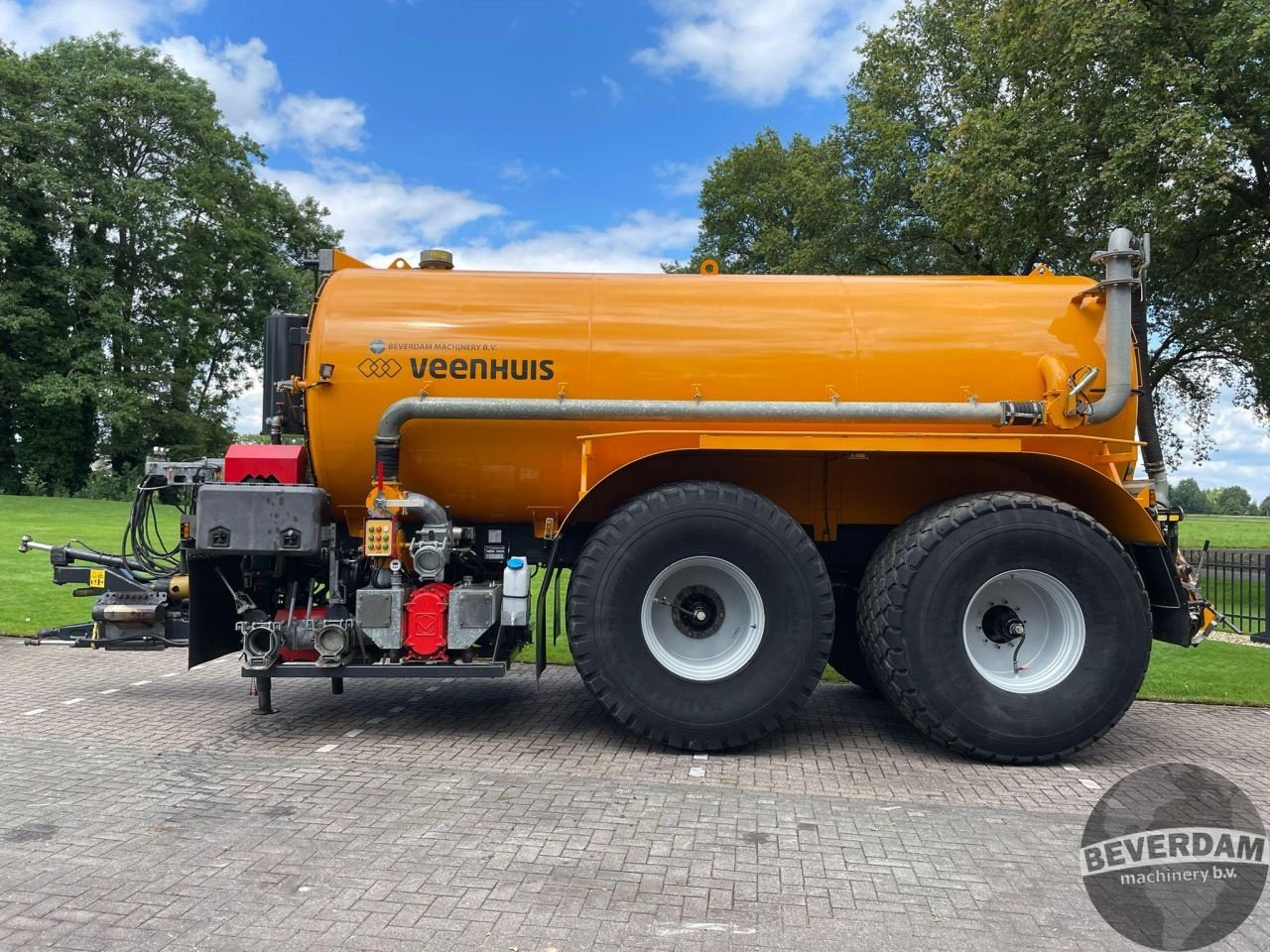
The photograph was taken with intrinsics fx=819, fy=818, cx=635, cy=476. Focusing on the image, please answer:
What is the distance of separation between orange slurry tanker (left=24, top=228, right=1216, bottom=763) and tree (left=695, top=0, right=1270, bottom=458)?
8.11 m

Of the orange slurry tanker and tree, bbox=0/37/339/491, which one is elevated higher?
tree, bbox=0/37/339/491

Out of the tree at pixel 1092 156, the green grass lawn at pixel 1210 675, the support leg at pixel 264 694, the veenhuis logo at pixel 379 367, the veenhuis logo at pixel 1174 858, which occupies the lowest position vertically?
the green grass lawn at pixel 1210 675

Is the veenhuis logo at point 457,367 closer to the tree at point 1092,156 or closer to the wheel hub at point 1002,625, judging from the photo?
the wheel hub at point 1002,625

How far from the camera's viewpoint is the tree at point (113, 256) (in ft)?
95.1

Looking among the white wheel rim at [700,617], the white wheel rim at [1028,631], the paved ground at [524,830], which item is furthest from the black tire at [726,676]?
the white wheel rim at [1028,631]

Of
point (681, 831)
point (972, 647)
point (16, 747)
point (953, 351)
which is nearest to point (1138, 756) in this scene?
point (972, 647)

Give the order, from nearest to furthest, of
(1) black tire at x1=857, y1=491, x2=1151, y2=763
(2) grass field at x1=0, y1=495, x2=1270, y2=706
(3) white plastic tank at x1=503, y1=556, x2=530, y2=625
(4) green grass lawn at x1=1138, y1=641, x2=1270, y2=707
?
(1) black tire at x1=857, y1=491, x2=1151, y2=763, (3) white plastic tank at x1=503, y1=556, x2=530, y2=625, (4) green grass lawn at x1=1138, y1=641, x2=1270, y2=707, (2) grass field at x1=0, y1=495, x2=1270, y2=706

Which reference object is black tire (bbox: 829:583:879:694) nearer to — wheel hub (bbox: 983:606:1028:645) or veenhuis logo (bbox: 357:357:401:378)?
wheel hub (bbox: 983:606:1028:645)

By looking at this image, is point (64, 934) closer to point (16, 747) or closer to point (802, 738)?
point (16, 747)

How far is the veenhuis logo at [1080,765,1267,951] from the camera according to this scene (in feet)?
10.3

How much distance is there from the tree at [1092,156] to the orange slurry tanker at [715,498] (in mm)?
8110

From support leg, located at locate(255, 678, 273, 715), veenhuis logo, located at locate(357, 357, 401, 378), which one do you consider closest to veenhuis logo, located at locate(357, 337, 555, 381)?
veenhuis logo, located at locate(357, 357, 401, 378)

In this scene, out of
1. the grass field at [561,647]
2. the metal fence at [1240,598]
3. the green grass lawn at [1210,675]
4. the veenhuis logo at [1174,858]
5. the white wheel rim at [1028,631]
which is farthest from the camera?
the metal fence at [1240,598]

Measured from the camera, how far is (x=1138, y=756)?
516 centimetres
